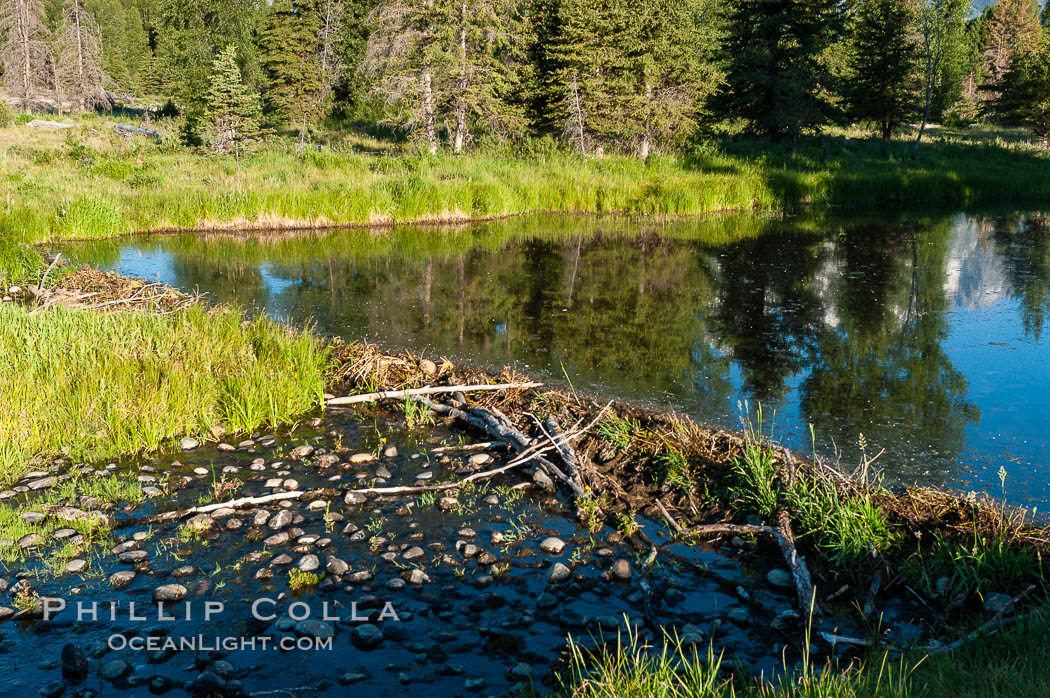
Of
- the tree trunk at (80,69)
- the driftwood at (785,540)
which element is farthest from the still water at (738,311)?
the tree trunk at (80,69)

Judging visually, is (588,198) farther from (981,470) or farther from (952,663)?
(952,663)

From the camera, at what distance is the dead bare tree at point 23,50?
173ft

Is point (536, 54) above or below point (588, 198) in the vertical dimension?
above

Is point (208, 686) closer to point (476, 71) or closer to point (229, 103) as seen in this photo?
point (229, 103)

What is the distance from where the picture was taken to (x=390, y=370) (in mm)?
9664

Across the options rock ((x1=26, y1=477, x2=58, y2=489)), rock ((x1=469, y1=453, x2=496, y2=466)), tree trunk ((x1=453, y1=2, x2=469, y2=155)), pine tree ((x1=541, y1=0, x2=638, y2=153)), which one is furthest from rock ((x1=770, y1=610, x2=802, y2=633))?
pine tree ((x1=541, y1=0, x2=638, y2=153))

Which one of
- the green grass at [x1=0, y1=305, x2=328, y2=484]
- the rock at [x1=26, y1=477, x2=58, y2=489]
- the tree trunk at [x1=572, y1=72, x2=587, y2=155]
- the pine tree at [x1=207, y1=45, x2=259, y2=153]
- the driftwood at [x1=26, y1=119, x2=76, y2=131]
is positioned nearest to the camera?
the rock at [x1=26, y1=477, x2=58, y2=489]

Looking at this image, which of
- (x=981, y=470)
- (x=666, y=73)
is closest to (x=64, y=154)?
(x=666, y=73)

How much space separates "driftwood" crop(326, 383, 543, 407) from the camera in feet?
28.5

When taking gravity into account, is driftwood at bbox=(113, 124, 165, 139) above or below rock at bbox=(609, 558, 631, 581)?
above

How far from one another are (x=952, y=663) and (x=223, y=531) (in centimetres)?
497

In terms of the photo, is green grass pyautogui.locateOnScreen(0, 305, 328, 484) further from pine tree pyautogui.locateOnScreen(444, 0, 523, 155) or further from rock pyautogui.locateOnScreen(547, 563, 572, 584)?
pine tree pyautogui.locateOnScreen(444, 0, 523, 155)

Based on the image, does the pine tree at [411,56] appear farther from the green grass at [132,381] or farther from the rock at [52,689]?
the rock at [52,689]

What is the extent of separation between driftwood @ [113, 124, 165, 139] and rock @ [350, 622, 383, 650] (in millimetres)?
38687
